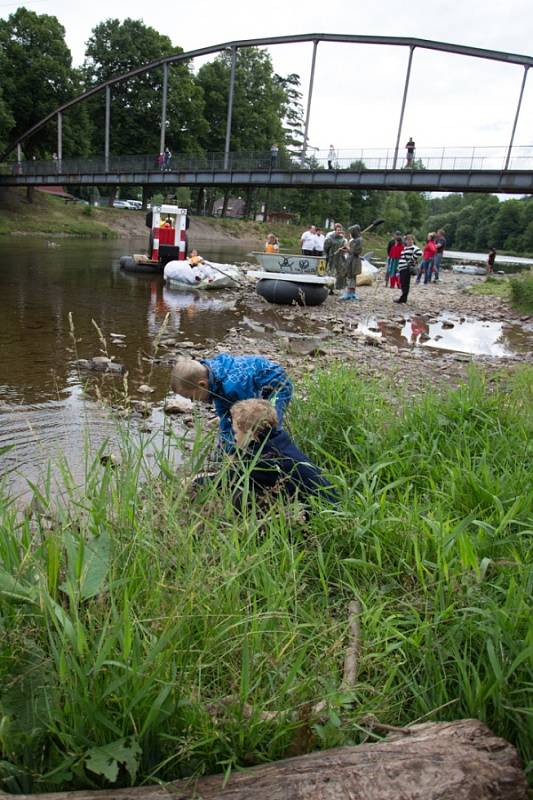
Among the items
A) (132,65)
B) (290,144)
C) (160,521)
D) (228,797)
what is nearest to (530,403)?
(160,521)

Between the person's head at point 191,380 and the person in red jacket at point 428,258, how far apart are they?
22761 millimetres

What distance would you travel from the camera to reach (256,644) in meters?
1.92

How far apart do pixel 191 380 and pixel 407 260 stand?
1482cm

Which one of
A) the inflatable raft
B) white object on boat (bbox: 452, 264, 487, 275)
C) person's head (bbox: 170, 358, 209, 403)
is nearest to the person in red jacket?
the inflatable raft

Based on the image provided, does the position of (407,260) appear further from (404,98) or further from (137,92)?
(137,92)

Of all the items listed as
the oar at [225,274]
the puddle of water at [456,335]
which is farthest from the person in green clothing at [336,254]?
the puddle of water at [456,335]

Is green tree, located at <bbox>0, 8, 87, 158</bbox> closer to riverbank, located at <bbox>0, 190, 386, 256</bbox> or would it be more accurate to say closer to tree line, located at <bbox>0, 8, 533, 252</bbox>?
tree line, located at <bbox>0, 8, 533, 252</bbox>

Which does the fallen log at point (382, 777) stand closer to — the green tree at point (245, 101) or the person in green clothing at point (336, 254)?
the person in green clothing at point (336, 254)

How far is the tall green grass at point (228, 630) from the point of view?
1643mm

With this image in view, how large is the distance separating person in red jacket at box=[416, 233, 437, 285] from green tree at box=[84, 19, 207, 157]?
44855mm

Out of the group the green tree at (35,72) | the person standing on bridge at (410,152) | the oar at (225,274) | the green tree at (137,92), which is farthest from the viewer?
the green tree at (137,92)

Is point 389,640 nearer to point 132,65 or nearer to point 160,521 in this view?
point 160,521

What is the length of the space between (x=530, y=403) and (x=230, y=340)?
705 cm

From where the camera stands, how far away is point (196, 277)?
19.1 meters
